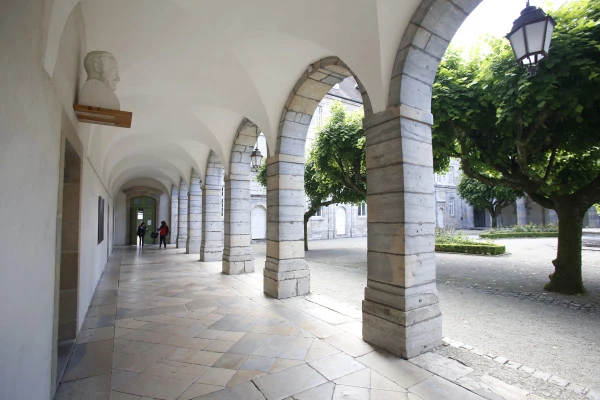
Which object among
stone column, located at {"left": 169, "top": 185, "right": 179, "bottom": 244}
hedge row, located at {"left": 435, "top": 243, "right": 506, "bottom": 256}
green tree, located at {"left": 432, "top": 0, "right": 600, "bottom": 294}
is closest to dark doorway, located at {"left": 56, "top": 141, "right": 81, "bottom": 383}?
green tree, located at {"left": 432, "top": 0, "right": 600, "bottom": 294}

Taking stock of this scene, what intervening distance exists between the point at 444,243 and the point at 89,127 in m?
11.9

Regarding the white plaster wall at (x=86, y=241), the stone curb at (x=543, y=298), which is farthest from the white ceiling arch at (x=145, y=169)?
the stone curb at (x=543, y=298)

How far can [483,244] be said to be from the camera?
11172 mm

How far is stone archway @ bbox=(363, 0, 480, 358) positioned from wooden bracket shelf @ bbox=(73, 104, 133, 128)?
250 centimetres

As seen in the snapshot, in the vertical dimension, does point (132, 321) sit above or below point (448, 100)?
below

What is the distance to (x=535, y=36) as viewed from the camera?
8.73ft

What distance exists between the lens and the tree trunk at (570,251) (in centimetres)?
547

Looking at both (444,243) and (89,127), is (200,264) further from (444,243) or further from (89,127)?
(444,243)

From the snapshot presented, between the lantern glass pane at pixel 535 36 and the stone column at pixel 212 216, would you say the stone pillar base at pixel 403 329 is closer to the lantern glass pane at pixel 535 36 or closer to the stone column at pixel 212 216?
the lantern glass pane at pixel 535 36

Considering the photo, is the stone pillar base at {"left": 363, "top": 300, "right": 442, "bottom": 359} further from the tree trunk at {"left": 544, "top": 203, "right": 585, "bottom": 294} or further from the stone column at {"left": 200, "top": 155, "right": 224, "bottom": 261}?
the stone column at {"left": 200, "top": 155, "right": 224, "bottom": 261}

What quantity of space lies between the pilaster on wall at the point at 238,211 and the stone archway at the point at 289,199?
207 cm

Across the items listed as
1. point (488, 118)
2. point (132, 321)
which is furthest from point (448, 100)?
point (132, 321)

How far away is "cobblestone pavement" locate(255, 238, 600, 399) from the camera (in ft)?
8.59

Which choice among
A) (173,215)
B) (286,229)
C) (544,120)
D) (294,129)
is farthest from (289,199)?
(173,215)
